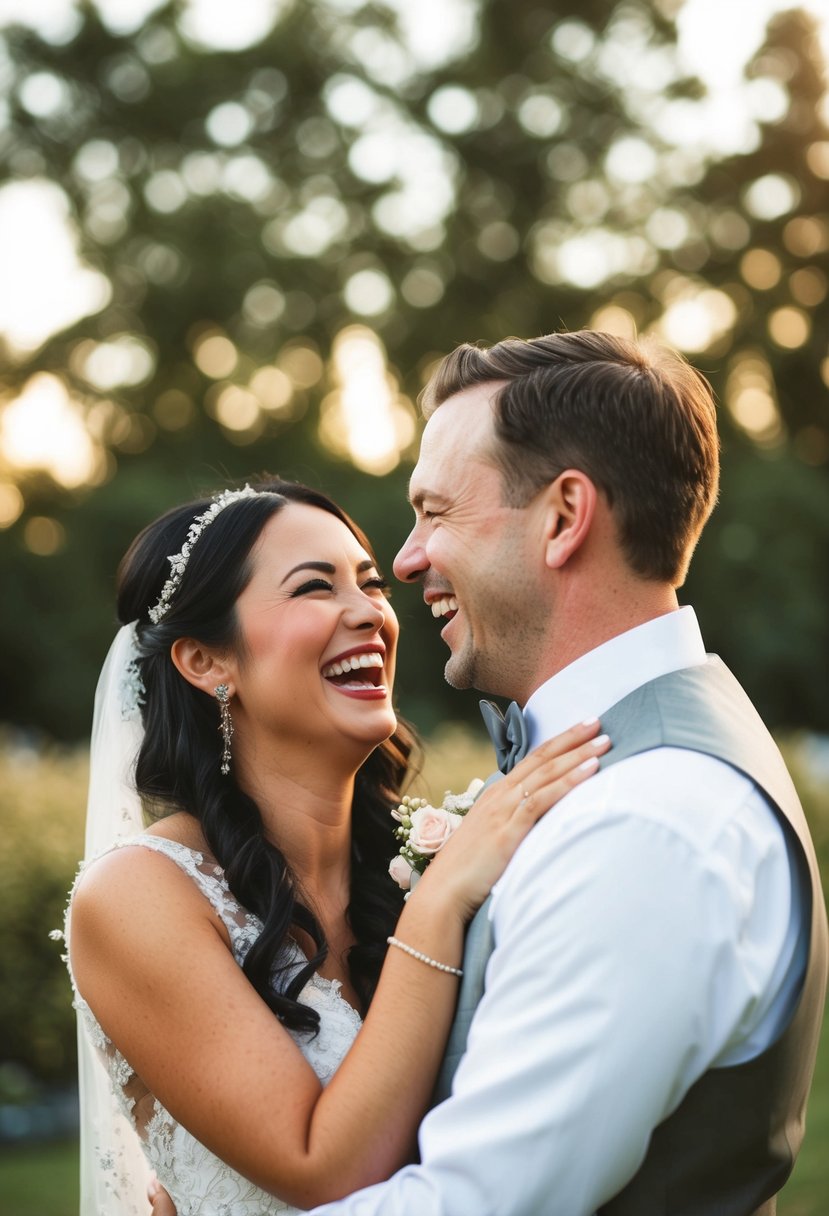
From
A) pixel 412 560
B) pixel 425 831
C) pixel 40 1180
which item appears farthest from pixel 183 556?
pixel 40 1180

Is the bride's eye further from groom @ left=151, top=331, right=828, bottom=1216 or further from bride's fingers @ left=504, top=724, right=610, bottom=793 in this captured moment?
bride's fingers @ left=504, top=724, right=610, bottom=793

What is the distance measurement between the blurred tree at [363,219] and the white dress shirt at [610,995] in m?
20.6

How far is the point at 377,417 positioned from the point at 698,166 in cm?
761

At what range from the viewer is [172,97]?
81.0 ft

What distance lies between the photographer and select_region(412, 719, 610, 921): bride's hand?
95.3 inches

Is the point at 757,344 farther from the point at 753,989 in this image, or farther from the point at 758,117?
the point at 753,989

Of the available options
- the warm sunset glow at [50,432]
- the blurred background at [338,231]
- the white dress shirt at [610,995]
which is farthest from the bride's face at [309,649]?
the warm sunset glow at [50,432]

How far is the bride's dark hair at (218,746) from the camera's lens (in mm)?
3387

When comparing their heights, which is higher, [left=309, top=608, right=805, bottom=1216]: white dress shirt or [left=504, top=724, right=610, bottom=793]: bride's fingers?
[left=504, top=724, right=610, bottom=793]: bride's fingers

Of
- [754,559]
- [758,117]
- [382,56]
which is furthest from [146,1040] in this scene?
[382,56]

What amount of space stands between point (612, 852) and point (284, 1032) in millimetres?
1067

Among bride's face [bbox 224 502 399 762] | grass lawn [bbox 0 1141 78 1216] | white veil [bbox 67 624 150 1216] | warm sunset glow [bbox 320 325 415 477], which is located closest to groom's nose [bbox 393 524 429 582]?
bride's face [bbox 224 502 399 762]

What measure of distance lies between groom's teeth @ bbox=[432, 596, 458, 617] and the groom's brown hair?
32 centimetres

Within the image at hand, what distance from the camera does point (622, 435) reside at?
258 cm
